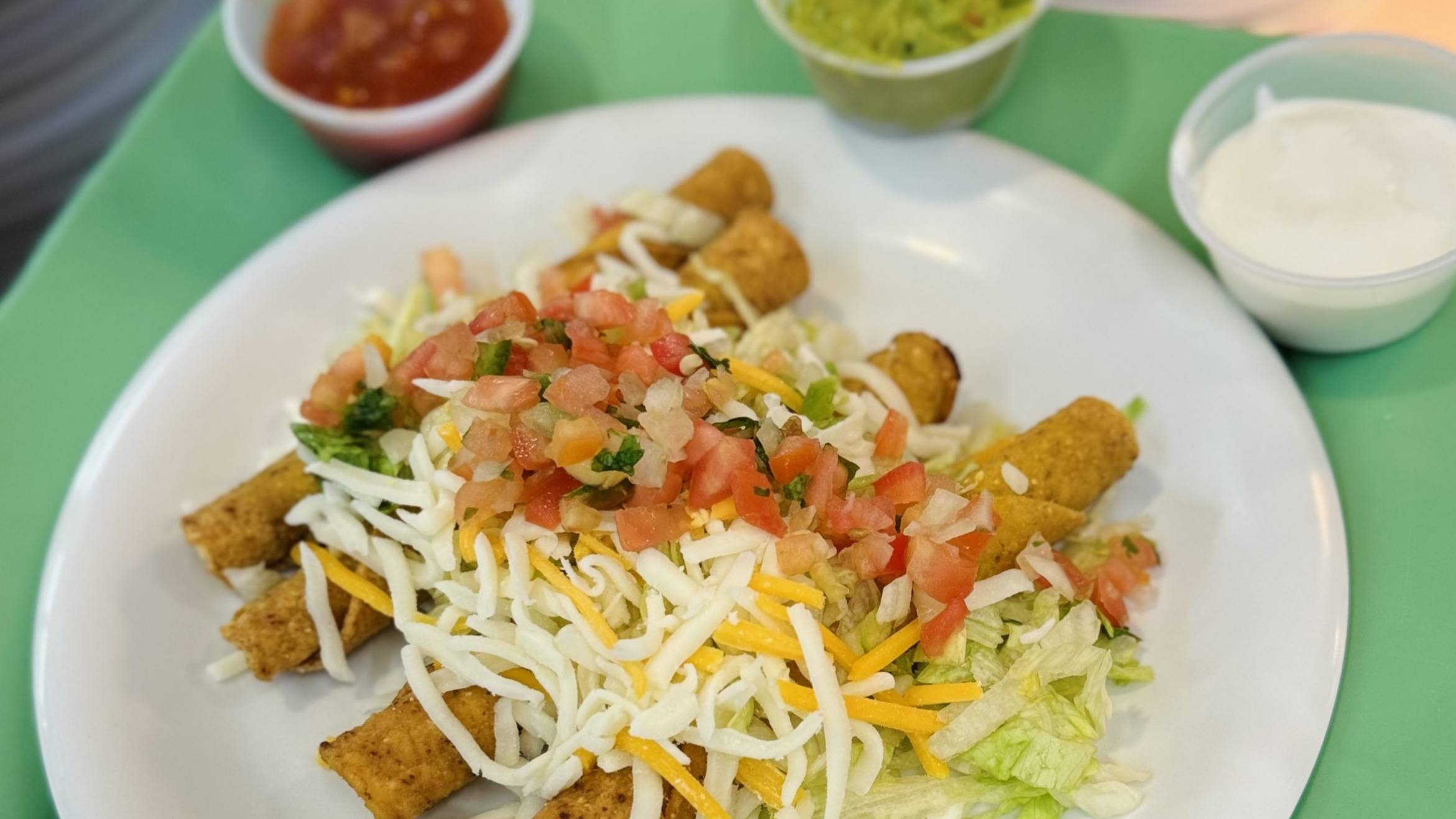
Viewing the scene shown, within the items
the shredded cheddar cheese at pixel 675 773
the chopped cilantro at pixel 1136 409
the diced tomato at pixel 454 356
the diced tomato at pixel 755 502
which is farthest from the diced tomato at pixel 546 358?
the chopped cilantro at pixel 1136 409

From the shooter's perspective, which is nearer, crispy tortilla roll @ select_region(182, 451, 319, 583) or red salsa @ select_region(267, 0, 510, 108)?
crispy tortilla roll @ select_region(182, 451, 319, 583)

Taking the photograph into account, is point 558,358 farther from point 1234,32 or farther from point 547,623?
point 1234,32

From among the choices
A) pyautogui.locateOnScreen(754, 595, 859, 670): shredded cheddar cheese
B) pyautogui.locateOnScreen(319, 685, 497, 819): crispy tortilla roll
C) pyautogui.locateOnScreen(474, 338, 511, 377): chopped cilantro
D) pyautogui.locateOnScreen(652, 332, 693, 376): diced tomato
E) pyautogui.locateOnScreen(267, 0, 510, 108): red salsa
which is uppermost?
pyautogui.locateOnScreen(267, 0, 510, 108): red salsa

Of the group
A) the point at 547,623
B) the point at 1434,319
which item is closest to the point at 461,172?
the point at 547,623

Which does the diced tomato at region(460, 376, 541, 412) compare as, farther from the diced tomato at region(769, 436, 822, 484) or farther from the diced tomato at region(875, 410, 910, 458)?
the diced tomato at region(875, 410, 910, 458)

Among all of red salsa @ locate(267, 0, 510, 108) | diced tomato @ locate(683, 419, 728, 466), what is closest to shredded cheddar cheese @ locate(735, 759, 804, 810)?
→ diced tomato @ locate(683, 419, 728, 466)

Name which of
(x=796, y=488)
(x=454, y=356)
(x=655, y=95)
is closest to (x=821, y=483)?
(x=796, y=488)

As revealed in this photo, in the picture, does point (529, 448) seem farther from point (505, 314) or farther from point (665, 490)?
point (505, 314)
